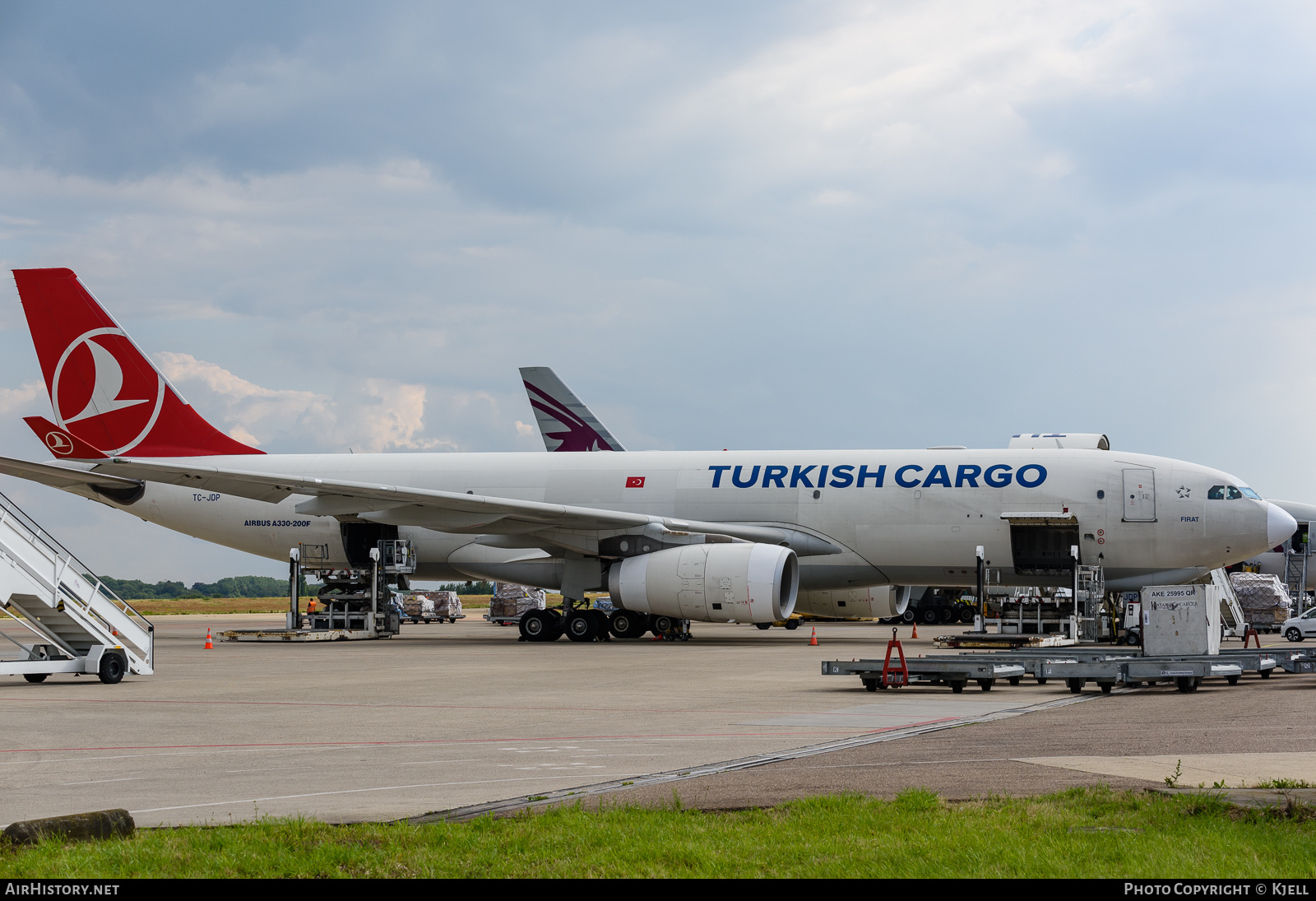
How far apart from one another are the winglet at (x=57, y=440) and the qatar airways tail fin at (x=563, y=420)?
60.8 feet

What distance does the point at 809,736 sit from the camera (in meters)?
10.0

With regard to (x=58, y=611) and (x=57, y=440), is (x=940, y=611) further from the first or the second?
(x=58, y=611)

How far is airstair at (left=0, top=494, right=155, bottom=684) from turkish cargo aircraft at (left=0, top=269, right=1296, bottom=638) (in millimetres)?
8163

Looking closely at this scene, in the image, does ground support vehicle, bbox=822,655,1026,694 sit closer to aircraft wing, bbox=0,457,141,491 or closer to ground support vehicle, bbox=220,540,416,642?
ground support vehicle, bbox=220,540,416,642

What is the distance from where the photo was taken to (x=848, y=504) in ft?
84.3

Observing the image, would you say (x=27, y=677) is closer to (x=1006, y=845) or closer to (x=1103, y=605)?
(x=1006, y=845)

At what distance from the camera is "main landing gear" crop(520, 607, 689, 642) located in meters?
27.1

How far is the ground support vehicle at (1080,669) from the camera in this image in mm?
13891

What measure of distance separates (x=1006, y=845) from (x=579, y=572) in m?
21.7

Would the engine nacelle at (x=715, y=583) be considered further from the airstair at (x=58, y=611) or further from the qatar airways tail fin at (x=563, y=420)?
the qatar airways tail fin at (x=563, y=420)

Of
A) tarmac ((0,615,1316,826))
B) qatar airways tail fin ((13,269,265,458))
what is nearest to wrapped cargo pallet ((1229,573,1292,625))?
tarmac ((0,615,1316,826))

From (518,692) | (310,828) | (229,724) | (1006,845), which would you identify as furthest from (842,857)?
(518,692)

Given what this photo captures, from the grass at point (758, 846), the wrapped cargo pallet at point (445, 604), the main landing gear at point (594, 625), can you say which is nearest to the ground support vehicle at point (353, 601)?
the main landing gear at point (594, 625)

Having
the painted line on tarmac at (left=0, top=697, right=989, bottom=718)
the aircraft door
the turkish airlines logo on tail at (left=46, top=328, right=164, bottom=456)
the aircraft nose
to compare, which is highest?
the turkish airlines logo on tail at (left=46, top=328, right=164, bottom=456)
